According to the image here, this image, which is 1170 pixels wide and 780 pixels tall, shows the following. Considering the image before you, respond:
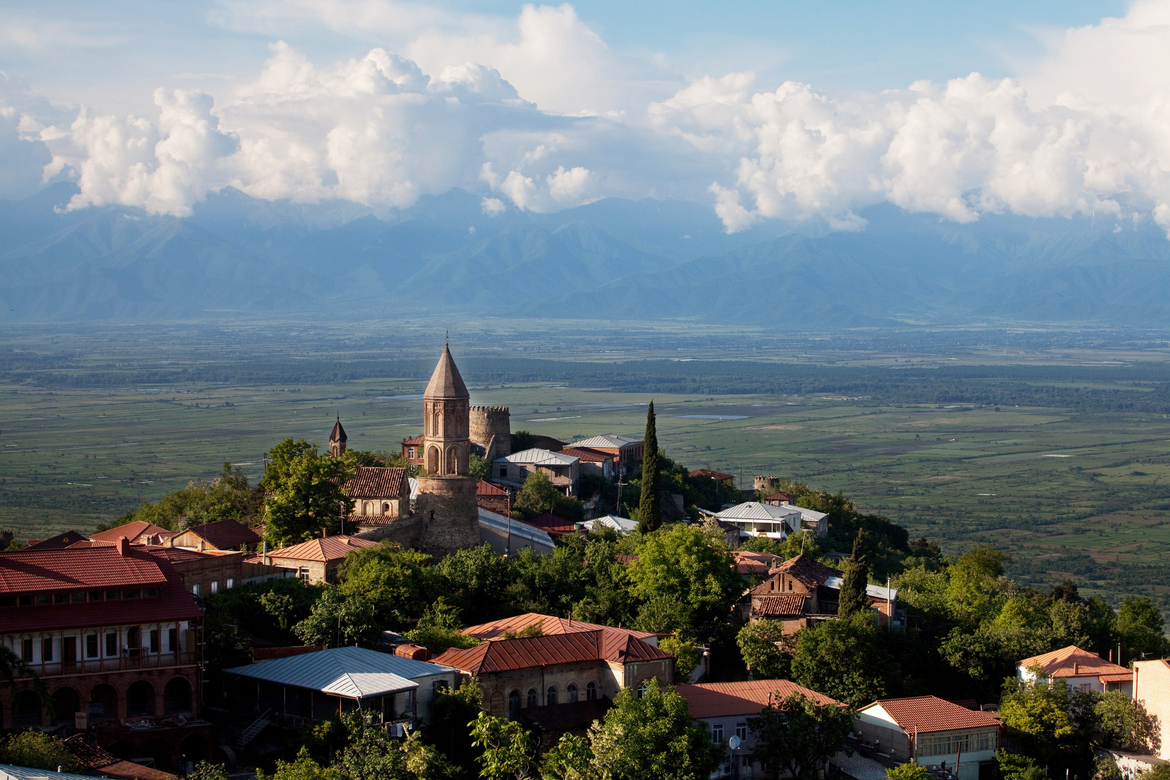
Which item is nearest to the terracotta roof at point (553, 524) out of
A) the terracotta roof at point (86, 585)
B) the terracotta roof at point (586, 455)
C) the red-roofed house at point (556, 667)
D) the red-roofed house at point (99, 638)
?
the terracotta roof at point (586, 455)

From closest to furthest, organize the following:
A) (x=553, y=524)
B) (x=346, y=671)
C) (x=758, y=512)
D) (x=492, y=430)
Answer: (x=346, y=671), (x=553, y=524), (x=758, y=512), (x=492, y=430)

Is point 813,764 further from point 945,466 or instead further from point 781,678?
point 945,466

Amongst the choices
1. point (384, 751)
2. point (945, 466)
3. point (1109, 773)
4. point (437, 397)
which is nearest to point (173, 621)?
point (384, 751)

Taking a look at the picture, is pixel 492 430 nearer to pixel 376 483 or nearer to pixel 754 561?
pixel 754 561

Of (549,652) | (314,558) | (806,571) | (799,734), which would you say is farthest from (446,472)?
(799,734)

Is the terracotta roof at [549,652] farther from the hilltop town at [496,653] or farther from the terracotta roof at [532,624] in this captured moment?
the terracotta roof at [532,624]

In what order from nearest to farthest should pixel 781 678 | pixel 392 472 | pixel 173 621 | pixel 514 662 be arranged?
1. pixel 173 621
2. pixel 514 662
3. pixel 781 678
4. pixel 392 472
